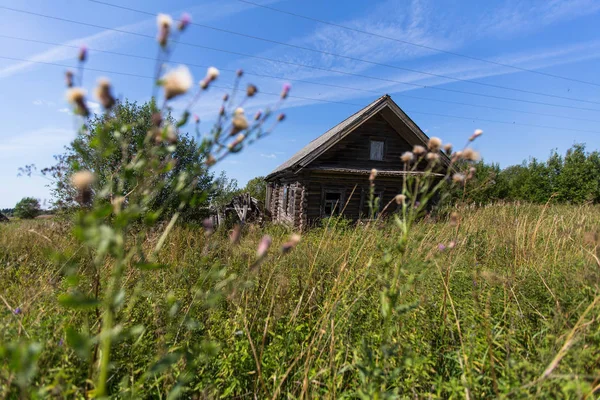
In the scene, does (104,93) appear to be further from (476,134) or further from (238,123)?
(476,134)

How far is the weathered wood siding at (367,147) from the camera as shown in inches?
461

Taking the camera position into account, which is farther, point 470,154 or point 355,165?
point 355,165

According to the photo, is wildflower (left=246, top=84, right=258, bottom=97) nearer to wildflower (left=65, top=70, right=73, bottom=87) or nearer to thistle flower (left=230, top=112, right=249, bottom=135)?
thistle flower (left=230, top=112, right=249, bottom=135)

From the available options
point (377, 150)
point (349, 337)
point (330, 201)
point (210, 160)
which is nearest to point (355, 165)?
point (377, 150)

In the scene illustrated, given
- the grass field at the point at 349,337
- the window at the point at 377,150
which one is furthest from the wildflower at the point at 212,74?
the window at the point at 377,150

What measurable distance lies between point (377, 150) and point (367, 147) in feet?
1.54

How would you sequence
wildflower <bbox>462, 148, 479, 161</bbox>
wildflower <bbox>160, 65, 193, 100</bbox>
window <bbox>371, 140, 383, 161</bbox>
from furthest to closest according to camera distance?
window <bbox>371, 140, 383, 161</bbox> → wildflower <bbox>462, 148, 479, 161</bbox> → wildflower <bbox>160, 65, 193, 100</bbox>

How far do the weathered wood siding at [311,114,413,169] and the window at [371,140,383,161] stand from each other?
13cm

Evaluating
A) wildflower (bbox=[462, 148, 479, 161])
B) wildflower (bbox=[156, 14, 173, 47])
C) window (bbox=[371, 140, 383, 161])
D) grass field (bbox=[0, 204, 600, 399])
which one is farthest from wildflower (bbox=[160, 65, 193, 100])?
window (bbox=[371, 140, 383, 161])

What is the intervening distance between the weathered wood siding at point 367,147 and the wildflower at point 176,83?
10879 mm

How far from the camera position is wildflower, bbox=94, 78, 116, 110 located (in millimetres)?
779

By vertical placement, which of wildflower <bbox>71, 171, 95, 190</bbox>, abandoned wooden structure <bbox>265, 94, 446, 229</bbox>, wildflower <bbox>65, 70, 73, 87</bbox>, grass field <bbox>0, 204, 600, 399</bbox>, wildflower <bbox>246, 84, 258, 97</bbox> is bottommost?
grass field <bbox>0, 204, 600, 399</bbox>

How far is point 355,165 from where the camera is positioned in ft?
38.9

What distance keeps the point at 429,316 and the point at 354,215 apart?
32.3ft
